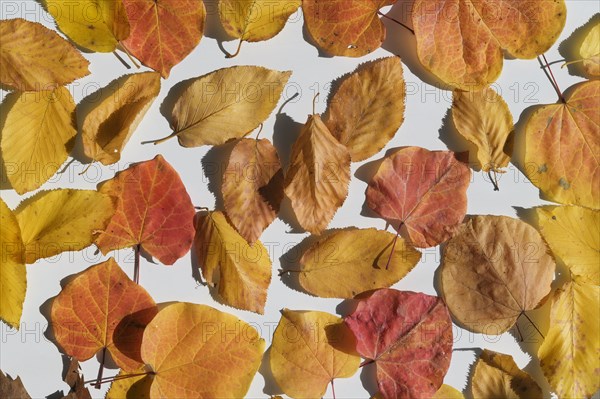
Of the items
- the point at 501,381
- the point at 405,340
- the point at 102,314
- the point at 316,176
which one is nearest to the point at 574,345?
the point at 501,381

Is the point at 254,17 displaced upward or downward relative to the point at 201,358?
upward

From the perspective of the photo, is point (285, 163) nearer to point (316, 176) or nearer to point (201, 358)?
point (316, 176)

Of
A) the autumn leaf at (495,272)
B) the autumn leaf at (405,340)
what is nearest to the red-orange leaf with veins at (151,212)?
the autumn leaf at (405,340)

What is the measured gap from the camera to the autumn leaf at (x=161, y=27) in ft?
2.93

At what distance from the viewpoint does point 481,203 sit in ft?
3.12

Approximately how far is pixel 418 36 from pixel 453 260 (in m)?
0.33

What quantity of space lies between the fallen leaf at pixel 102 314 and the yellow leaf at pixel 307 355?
20 centimetres

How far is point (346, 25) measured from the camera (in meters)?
0.91

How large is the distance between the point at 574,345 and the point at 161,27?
0.76 meters

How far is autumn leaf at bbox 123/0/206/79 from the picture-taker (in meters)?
0.89

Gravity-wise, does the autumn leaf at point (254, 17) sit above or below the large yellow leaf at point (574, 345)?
above

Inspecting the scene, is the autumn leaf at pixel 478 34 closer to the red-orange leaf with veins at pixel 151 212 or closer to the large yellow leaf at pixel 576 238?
the large yellow leaf at pixel 576 238

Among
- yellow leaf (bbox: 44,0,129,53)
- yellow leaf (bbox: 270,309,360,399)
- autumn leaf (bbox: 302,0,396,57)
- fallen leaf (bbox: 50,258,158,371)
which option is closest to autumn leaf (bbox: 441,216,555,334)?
yellow leaf (bbox: 270,309,360,399)

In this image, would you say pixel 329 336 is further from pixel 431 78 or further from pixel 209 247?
pixel 431 78
